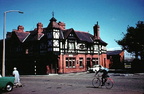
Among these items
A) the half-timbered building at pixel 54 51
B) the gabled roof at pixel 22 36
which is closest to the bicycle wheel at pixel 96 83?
the half-timbered building at pixel 54 51

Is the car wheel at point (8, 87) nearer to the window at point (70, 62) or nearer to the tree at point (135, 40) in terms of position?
the window at point (70, 62)

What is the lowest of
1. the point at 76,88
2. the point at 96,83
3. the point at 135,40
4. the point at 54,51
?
the point at 76,88

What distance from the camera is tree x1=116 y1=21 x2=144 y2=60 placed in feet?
114

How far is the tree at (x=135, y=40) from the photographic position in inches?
1372

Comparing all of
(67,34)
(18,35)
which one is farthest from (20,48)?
(67,34)

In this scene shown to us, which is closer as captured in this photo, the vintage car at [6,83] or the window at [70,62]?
the vintage car at [6,83]

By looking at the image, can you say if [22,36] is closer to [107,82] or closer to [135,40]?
[135,40]

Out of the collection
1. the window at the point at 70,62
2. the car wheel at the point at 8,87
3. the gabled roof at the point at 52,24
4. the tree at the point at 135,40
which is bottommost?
the car wheel at the point at 8,87

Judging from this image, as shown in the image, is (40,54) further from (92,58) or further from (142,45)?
(142,45)

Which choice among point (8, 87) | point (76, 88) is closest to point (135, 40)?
point (76, 88)

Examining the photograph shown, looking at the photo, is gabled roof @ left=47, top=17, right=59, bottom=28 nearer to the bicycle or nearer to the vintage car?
the bicycle

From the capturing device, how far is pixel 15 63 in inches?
1613

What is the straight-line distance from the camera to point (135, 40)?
35.8 meters

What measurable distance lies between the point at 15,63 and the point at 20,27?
10.7 metres
